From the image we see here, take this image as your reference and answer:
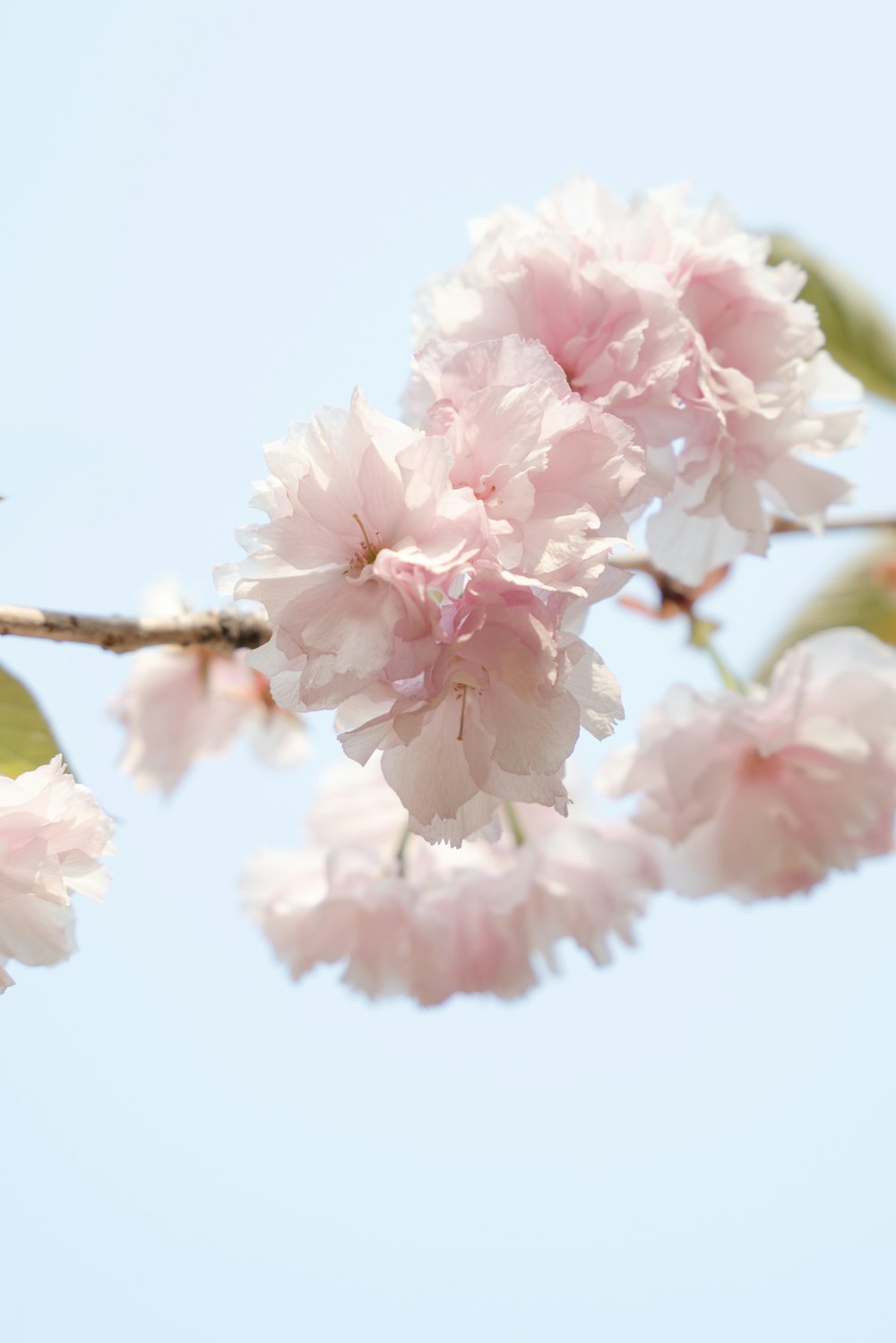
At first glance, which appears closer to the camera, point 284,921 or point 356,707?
point 356,707

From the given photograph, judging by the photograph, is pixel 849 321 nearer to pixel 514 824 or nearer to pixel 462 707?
pixel 514 824

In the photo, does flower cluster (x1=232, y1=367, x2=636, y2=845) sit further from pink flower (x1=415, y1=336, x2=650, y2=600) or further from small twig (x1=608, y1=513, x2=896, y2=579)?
small twig (x1=608, y1=513, x2=896, y2=579)

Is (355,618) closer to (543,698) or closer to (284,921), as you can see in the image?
(543,698)

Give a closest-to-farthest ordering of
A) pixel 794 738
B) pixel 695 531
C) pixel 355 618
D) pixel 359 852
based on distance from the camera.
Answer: pixel 355 618
pixel 695 531
pixel 794 738
pixel 359 852

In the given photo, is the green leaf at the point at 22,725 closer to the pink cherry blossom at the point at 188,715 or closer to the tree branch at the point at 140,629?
the tree branch at the point at 140,629

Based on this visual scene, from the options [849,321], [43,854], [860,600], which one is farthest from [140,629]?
[860,600]

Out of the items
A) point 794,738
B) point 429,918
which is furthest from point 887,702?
point 429,918

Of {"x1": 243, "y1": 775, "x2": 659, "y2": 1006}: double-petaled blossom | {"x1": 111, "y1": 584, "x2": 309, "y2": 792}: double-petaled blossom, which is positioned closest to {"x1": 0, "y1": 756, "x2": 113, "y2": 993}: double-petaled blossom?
{"x1": 243, "y1": 775, "x2": 659, "y2": 1006}: double-petaled blossom
